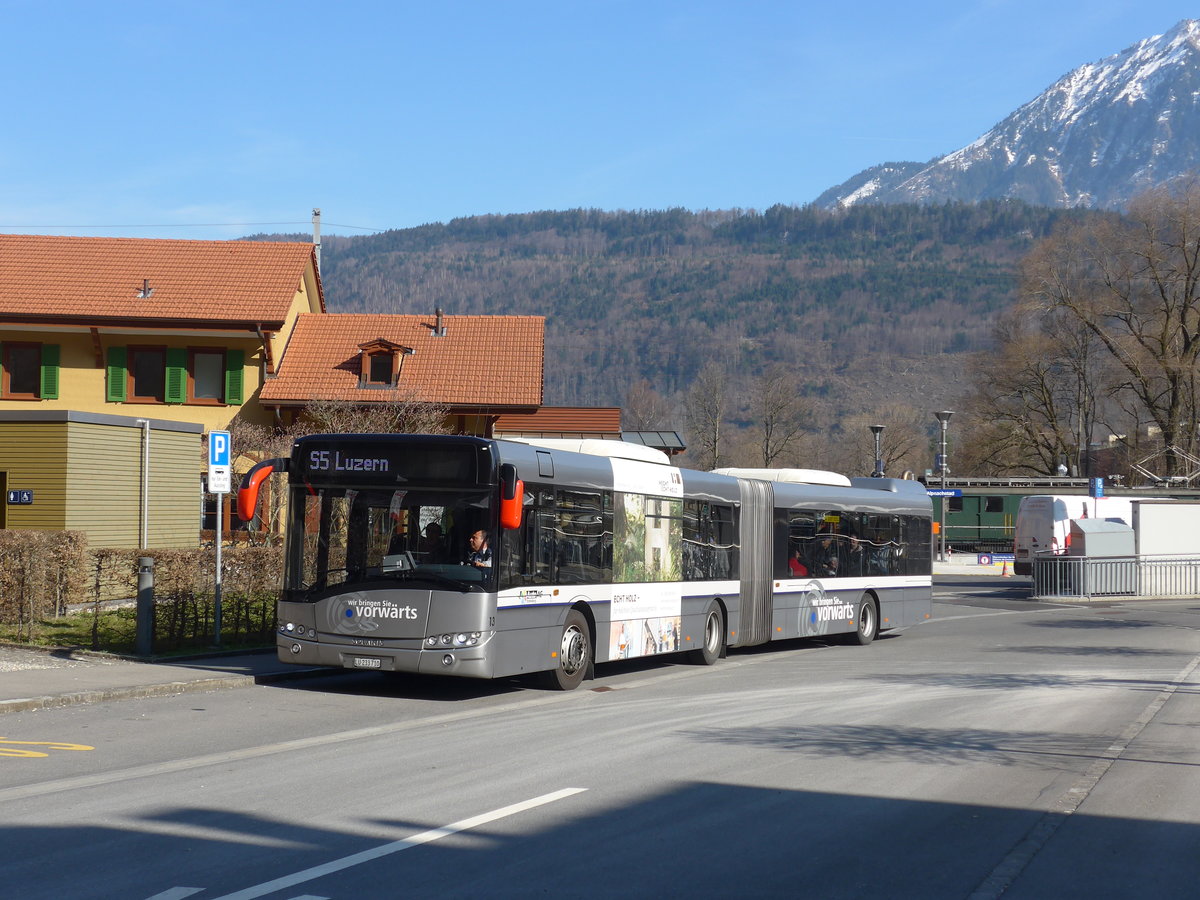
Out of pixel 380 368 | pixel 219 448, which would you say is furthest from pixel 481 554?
pixel 380 368

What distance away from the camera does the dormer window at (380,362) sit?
136 feet

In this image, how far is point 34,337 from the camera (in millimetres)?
39625

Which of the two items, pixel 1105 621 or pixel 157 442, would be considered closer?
pixel 157 442

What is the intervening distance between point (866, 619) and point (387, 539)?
478 inches

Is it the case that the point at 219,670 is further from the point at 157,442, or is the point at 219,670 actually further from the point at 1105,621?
the point at 1105,621

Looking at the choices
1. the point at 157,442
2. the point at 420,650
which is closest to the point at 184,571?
the point at 420,650

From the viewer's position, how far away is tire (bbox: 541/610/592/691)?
14.7 metres

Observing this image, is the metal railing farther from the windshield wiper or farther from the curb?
the windshield wiper

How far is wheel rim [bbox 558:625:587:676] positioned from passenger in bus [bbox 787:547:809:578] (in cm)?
659

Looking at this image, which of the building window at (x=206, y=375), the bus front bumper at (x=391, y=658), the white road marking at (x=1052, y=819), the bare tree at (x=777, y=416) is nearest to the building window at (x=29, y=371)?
the building window at (x=206, y=375)

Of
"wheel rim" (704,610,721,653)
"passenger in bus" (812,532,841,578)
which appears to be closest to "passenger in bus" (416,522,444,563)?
"wheel rim" (704,610,721,653)

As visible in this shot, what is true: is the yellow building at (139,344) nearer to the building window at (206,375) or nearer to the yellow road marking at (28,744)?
the building window at (206,375)

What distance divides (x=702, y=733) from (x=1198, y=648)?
13.9 metres

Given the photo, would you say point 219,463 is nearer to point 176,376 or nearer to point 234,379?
point 234,379
